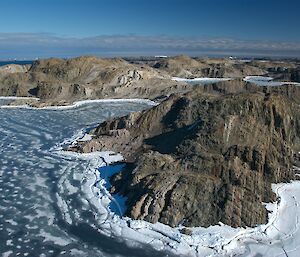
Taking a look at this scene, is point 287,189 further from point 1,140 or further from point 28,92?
point 28,92

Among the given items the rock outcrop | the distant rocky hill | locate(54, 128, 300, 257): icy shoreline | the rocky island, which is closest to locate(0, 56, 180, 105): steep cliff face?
the distant rocky hill

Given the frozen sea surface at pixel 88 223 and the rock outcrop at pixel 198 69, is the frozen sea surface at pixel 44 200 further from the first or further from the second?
the rock outcrop at pixel 198 69

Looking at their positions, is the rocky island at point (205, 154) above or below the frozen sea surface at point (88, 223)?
above

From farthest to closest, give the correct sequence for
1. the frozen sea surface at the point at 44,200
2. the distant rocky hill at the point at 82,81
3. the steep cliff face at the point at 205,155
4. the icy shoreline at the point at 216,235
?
1. the distant rocky hill at the point at 82,81
2. the steep cliff face at the point at 205,155
3. the frozen sea surface at the point at 44,200
4. the icy shoreline at the point at 216,235

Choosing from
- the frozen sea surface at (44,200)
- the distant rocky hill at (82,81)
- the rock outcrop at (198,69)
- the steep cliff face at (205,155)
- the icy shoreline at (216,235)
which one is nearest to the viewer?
the icy shoreline at (216,235)

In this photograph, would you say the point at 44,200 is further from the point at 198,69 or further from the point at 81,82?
the point at 198,69

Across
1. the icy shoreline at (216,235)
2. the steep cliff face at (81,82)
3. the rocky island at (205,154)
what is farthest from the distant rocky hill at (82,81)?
the icy shoreline at (216,235)

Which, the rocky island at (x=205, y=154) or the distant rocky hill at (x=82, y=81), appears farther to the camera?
the distant rocky hill at (x=82, y=81)

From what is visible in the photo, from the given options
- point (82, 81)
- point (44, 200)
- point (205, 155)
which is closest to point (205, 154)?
point (205, 155)

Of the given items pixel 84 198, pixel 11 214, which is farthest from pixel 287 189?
pixel 11 214

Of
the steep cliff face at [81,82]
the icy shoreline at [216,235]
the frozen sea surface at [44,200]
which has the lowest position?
the frozen sea surface at [44,200]
